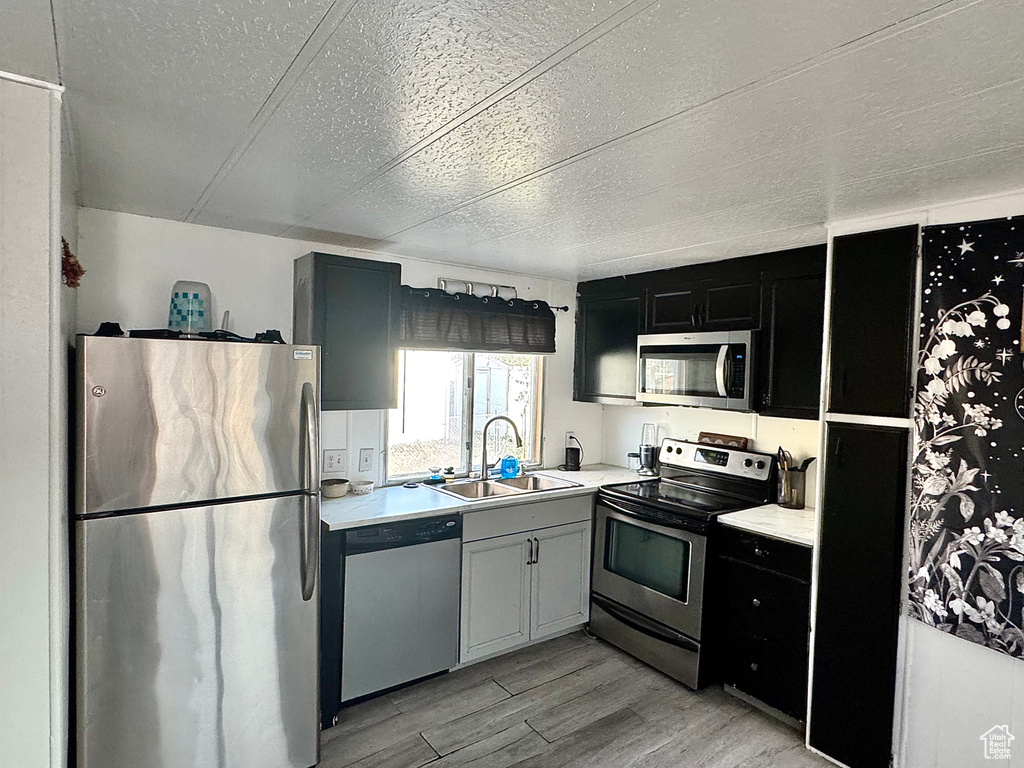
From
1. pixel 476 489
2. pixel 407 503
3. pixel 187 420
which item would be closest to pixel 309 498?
pixel 187 420

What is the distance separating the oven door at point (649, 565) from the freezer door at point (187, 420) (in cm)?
186

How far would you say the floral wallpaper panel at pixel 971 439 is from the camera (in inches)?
74.1

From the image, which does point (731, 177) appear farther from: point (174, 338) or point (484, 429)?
point (484, 429)

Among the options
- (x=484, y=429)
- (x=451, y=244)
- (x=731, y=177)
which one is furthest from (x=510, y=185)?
(x=484, y=429)

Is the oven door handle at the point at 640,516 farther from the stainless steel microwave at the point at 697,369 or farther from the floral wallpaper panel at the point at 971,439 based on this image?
the floral wallpaper panel at the point at 971,439

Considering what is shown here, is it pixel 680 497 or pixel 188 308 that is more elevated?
pixel 188 308

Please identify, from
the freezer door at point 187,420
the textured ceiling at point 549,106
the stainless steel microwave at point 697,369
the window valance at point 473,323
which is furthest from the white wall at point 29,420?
the stainless steel microwave at point 697,369

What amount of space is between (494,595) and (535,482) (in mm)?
784

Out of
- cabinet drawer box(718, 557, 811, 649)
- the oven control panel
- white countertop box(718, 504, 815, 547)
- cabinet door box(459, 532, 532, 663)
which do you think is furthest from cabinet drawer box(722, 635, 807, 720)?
cabinet door box(459, 532, 532, 663)

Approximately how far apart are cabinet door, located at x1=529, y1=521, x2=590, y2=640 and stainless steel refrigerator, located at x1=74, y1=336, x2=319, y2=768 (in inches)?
54.7

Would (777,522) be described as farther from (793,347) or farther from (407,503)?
(407,503)

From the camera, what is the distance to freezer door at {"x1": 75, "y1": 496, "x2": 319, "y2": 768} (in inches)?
72.1

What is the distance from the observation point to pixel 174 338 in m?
2.00

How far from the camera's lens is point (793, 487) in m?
3.07
